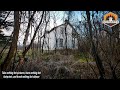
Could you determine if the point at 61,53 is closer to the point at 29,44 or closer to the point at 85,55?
the point at 85,55

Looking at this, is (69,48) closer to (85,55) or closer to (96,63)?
(85,55)

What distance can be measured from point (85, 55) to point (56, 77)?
0.51 m

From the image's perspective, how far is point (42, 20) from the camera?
2.77 m

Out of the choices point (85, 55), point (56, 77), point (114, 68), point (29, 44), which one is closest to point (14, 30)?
point (29, 44)

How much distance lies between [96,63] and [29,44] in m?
0.99

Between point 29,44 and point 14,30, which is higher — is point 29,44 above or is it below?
below

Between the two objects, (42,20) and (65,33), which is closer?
(65,33)

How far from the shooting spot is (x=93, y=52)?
8.20 ft
